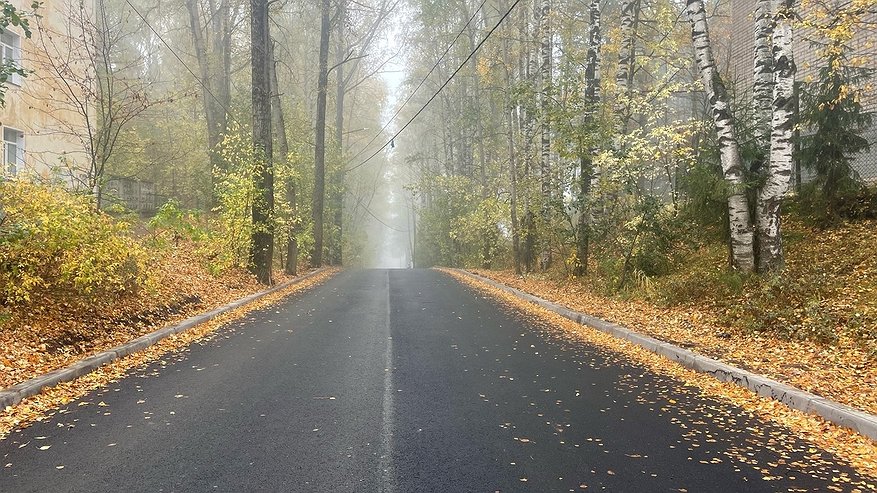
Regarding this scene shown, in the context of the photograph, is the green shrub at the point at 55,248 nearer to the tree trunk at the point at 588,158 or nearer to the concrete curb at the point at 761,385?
the concrete curb at the point at 761,385

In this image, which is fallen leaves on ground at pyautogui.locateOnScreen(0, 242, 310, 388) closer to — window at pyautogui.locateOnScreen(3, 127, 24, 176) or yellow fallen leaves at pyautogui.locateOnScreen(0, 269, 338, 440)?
yellow fallen leaves at pyautogui.locateOnScreen(0, 269, 338, 440)

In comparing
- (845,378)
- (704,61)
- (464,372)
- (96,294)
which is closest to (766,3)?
(704,61)

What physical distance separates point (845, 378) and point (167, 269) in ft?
42.1

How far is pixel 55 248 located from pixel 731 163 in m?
10.9

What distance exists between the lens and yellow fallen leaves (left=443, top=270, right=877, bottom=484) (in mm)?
4527

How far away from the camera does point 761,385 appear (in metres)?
6.16

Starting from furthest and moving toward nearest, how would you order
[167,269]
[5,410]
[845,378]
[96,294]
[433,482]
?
1. [167,269]
2. [96,294]
3. [845,378]
4. [5,410]
5. [433,482]

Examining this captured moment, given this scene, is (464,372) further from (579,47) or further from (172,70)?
(172,70)

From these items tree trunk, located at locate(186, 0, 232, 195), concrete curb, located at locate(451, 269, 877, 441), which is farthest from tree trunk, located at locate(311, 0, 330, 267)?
concrete curb, located at locate(451, 269, 877, 441)

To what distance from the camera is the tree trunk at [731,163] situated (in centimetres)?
1040

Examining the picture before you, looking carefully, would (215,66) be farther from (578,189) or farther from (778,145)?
(778,145)

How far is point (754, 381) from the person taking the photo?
20.6 feet

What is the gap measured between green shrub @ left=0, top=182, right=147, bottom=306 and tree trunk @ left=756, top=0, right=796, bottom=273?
416 inches

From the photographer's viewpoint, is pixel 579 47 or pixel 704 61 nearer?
pixel 704 61
